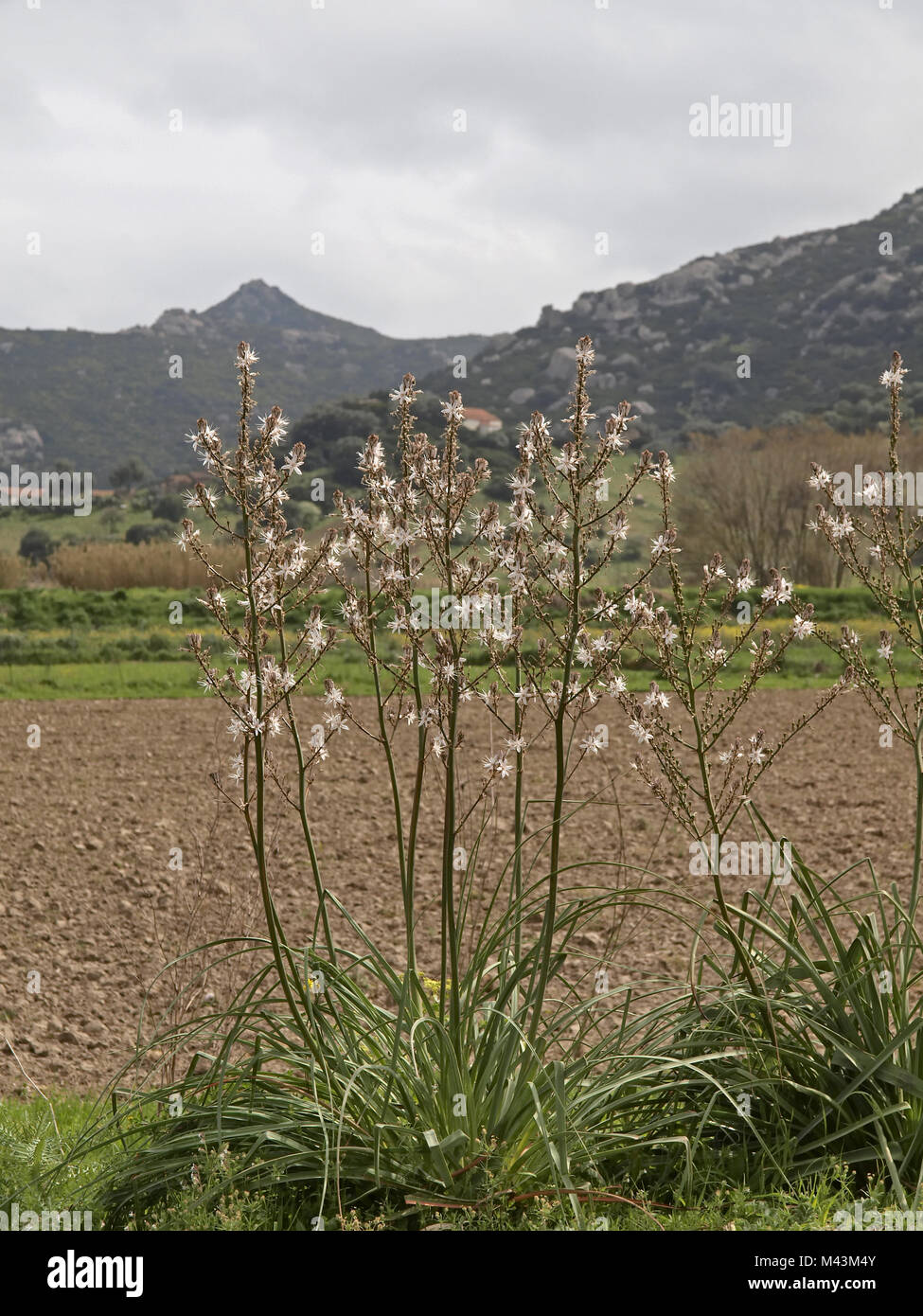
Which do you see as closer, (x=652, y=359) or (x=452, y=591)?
(x=452, y=591)

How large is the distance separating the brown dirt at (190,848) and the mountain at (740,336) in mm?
67760

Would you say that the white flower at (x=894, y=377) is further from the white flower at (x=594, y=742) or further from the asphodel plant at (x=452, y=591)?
the white flower at (x=594, y=742)

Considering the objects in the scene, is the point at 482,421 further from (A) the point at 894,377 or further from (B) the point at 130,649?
(A) the point at 894,377

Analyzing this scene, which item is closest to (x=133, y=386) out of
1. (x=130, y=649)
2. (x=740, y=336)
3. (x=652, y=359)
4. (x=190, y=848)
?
(x=652, y=359)

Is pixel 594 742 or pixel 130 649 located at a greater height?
pixel 594 742

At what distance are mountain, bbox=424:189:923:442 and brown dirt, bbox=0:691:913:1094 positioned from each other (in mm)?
67760

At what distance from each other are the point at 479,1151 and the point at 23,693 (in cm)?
1481

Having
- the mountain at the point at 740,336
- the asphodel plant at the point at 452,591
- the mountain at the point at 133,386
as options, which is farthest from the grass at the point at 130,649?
the mountain at the point at 133,386

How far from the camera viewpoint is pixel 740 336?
116188 mm

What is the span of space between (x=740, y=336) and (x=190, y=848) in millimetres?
117829

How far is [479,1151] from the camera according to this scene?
9.94 ft

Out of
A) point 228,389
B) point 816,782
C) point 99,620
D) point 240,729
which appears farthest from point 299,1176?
point 228,389

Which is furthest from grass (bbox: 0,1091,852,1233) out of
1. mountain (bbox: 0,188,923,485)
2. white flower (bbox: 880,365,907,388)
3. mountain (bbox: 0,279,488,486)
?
mountain (bbox: 0,279,488,486)
